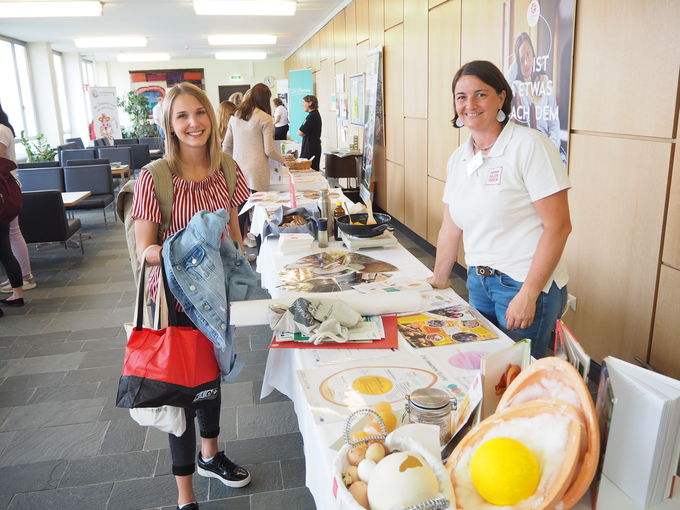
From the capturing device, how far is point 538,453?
0.87m

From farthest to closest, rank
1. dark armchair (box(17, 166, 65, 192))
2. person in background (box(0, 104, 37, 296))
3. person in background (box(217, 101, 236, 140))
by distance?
1. dark armchair (box(17, 166, 65, 192))
2. person in background (box(217, 101, 236, 140))
3. person in background (box(0, 104, 37, 296))

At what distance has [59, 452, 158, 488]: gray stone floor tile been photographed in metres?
2.24

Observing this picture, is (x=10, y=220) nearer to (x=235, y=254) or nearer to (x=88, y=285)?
(x=88, y=285)

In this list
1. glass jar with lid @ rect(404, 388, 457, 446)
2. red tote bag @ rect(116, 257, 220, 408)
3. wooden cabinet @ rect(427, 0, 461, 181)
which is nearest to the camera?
glass jar with lid @ rect(404, 388, 457, 446)

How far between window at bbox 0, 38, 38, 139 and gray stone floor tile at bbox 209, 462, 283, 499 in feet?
34.1

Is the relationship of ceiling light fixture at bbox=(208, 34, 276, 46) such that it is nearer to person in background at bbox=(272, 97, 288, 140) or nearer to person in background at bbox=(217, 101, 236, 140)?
person in background at bbox=(272, 97, 288, 140)

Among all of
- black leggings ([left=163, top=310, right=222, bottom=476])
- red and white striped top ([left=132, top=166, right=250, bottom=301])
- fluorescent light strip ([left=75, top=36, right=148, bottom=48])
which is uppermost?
fluorescent light strip ([left=75, top=36, right=148, bottom=48])

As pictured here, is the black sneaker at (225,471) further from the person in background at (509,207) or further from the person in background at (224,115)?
the person in background at (224,115)

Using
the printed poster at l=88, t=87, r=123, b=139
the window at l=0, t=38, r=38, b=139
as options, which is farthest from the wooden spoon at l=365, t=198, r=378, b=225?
the printed poster at l=88, t=87, r=123, b=139

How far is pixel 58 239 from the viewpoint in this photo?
5242 mm

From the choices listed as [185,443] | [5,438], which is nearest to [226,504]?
[185,443]

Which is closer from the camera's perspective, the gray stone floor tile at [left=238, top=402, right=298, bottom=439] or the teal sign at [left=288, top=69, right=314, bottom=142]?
the gray stone floor tile at [left=238, top=402, right=298, bottom=439]

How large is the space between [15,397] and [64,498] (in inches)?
42.3

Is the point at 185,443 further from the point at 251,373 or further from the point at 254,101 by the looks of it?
the point at 254,101
